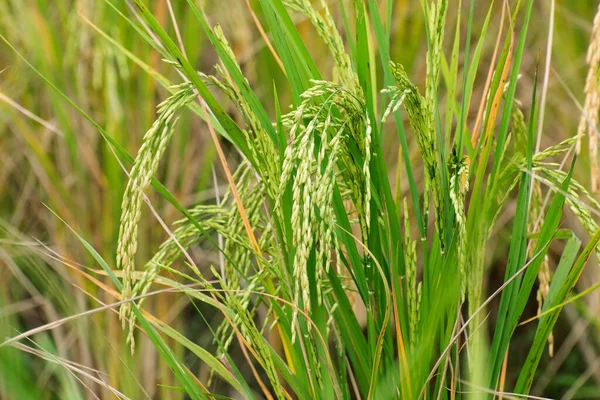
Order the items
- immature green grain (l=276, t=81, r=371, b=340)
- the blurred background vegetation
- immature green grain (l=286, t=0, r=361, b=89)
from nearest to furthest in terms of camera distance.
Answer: immature green grain (l=276, t=81, r=371, b=340) → immature green grain (l=286, t=0, r=361, b=89) → the blurred background vegetation

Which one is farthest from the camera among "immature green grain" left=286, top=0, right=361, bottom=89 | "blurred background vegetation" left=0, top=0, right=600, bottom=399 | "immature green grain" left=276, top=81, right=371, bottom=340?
"blurred background vegetation" left=0, top=0, right=600, bottom=399

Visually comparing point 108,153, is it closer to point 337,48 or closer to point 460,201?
point 337,48

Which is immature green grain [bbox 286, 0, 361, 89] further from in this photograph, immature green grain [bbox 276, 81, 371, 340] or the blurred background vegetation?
the blurred background vegetation

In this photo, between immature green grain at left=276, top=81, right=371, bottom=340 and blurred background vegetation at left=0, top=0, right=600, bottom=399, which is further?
blurred background vegetation at left=0, top=0, right=600, bottom=399

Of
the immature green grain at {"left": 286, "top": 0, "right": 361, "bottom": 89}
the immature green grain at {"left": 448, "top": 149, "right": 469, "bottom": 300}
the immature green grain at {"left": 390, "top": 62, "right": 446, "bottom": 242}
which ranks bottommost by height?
the immature green grain at {"left": 448, "top": 149, "right": 469, "bottom": 300}

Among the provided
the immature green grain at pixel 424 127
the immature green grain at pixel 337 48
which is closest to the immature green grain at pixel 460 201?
the immature green grain at pixel 424 127

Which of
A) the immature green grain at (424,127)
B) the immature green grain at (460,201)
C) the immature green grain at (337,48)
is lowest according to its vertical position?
the immature green grain at (460,201)

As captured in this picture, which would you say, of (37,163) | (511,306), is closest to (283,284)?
(511,306)

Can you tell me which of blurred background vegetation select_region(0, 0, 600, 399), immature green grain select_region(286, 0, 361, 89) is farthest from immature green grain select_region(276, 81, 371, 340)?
blurred background vegetation select_region(0, 0, 600, 399)

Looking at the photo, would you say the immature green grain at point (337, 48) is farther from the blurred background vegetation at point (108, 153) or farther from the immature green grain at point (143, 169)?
the blurred background vegetation at point (108, 153)

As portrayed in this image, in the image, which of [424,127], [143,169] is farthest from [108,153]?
[424,127]
